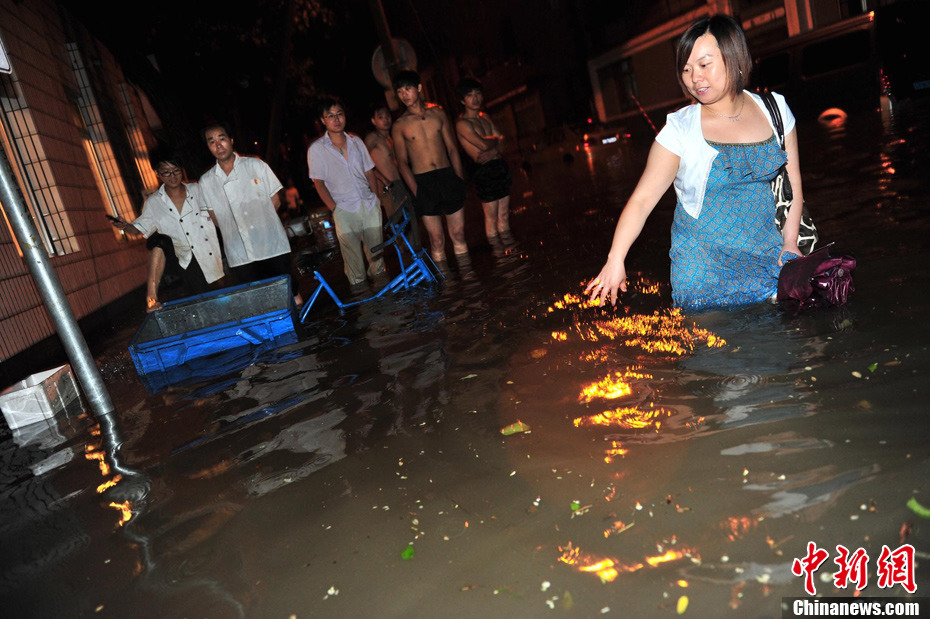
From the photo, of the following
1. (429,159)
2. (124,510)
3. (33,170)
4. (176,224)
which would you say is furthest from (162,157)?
(124,510)

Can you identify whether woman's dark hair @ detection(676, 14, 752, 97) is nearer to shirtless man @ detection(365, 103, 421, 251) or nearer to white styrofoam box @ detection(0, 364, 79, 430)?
white styrofoam box @ detection(0, 364, 79, 430)

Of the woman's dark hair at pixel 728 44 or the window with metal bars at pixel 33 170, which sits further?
the window with metal bars at pixel 33 170

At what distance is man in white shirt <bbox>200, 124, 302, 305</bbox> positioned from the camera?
691 cm

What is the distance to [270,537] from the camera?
9.21ft

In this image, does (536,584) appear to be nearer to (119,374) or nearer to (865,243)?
(865,243)

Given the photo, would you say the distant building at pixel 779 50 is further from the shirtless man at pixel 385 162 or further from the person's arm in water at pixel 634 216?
the person's arm in water at pixel 634 216

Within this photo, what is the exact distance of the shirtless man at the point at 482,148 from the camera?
9312 mm

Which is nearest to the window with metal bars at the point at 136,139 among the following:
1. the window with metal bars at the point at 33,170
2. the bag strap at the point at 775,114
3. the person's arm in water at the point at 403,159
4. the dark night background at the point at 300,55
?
the dark night background at the point at 300,55

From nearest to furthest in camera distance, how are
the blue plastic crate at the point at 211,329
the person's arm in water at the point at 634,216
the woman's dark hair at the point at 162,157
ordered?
Answer: the person's arm in water at the point at 634,216
the blue plastic crate at the point at 211,329
the woman's dark hair at the point at 162,157

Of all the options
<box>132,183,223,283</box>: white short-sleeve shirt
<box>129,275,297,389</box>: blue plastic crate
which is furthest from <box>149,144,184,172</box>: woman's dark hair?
<box>129,275,297,389</box>: blue plastic crate

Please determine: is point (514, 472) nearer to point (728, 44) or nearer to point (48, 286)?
point (728, 44)

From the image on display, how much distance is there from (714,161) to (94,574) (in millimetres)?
3312

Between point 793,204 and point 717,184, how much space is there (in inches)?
19.9

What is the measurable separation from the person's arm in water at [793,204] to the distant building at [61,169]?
6.70 meters
